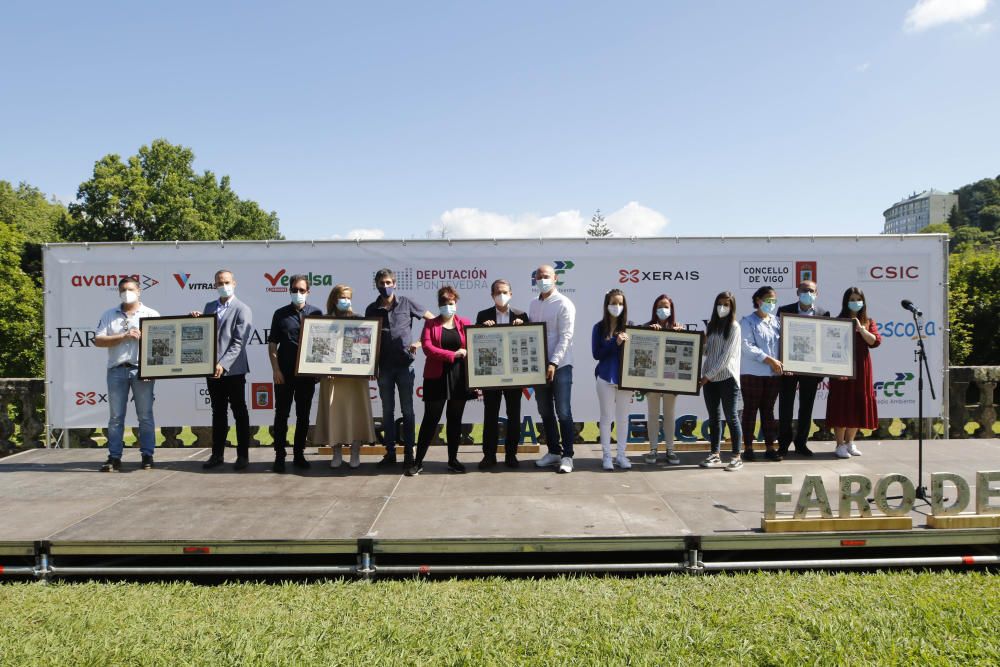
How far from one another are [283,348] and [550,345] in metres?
2.69

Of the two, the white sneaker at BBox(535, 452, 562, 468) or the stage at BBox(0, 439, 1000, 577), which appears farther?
the white sneaker at BBox(535, 452, 562, 468)

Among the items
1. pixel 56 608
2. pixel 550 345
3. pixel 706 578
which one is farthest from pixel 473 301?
pixel 56 608

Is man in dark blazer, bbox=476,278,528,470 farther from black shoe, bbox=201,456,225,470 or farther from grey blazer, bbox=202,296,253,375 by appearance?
black shoe, bbox=201,456,225,470

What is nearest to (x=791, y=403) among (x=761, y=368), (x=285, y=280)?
(x=761, y=368)

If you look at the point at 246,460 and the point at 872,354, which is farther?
the point at 872,354

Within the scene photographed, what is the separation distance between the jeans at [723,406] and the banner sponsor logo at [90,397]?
7.39 m

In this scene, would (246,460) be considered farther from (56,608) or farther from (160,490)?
(56,608)

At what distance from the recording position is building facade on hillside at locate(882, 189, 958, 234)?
148750 millimetres

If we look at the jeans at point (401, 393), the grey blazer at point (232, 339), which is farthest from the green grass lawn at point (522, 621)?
the grey blazer at point (232, 339)

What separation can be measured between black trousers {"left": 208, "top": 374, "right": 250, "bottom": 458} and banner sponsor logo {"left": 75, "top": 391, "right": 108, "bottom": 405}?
2503 millimetres

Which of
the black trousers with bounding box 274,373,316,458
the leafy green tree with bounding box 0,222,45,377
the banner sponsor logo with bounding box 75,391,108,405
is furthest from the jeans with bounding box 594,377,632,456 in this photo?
the leafy green tree with bounding box 0,222,45,377

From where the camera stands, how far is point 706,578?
4.43 meters

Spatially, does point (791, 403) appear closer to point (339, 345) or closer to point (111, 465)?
point (339, 345)

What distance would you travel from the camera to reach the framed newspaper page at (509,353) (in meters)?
6.39
